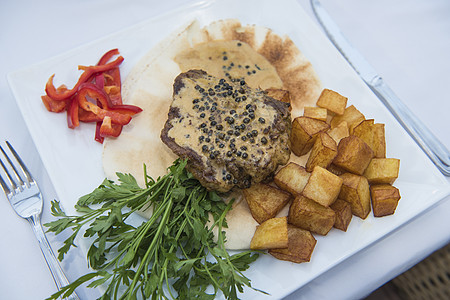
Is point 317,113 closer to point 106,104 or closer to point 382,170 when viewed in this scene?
point 382,170

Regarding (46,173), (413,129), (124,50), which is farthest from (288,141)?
(46,173)

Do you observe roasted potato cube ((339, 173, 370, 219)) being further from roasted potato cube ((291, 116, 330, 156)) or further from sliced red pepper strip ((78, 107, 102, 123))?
sliced red pepper strip ((78, 107, 102, 123))

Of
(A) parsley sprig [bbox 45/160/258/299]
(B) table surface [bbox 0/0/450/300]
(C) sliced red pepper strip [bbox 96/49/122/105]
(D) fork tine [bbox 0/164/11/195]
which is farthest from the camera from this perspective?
(C) sliced red pepper strip [bbox 96/49/122/105]

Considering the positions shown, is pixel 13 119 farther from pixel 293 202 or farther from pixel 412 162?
pixel 412 162

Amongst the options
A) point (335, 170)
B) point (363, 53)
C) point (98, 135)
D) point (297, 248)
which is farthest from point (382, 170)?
point (98, 135)

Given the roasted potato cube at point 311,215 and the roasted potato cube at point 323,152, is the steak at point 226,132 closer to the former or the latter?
the roasted potato cube at point 323,152

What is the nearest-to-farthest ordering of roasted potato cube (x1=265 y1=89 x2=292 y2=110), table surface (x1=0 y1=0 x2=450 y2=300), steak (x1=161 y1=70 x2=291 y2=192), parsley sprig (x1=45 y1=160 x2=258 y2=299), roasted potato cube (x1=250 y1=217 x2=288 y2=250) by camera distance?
parsley sprig (x1=45 y1=160 x2=258 y2=299) → roasted potato cube (x1=250 y1=217 x2=288 y2=250) → steak (x1=161 y1=70 x2=291 y2=192) → table surface (x1=0 y1=0 x2=450 y2=300) → roasted potato cube (x1=265 y1=89 x2=292 y2=110)

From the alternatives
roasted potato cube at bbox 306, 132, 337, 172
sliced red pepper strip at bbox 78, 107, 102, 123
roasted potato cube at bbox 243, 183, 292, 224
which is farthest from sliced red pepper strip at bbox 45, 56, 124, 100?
roasted potato cube at bbox 306, 132, 337, 172
